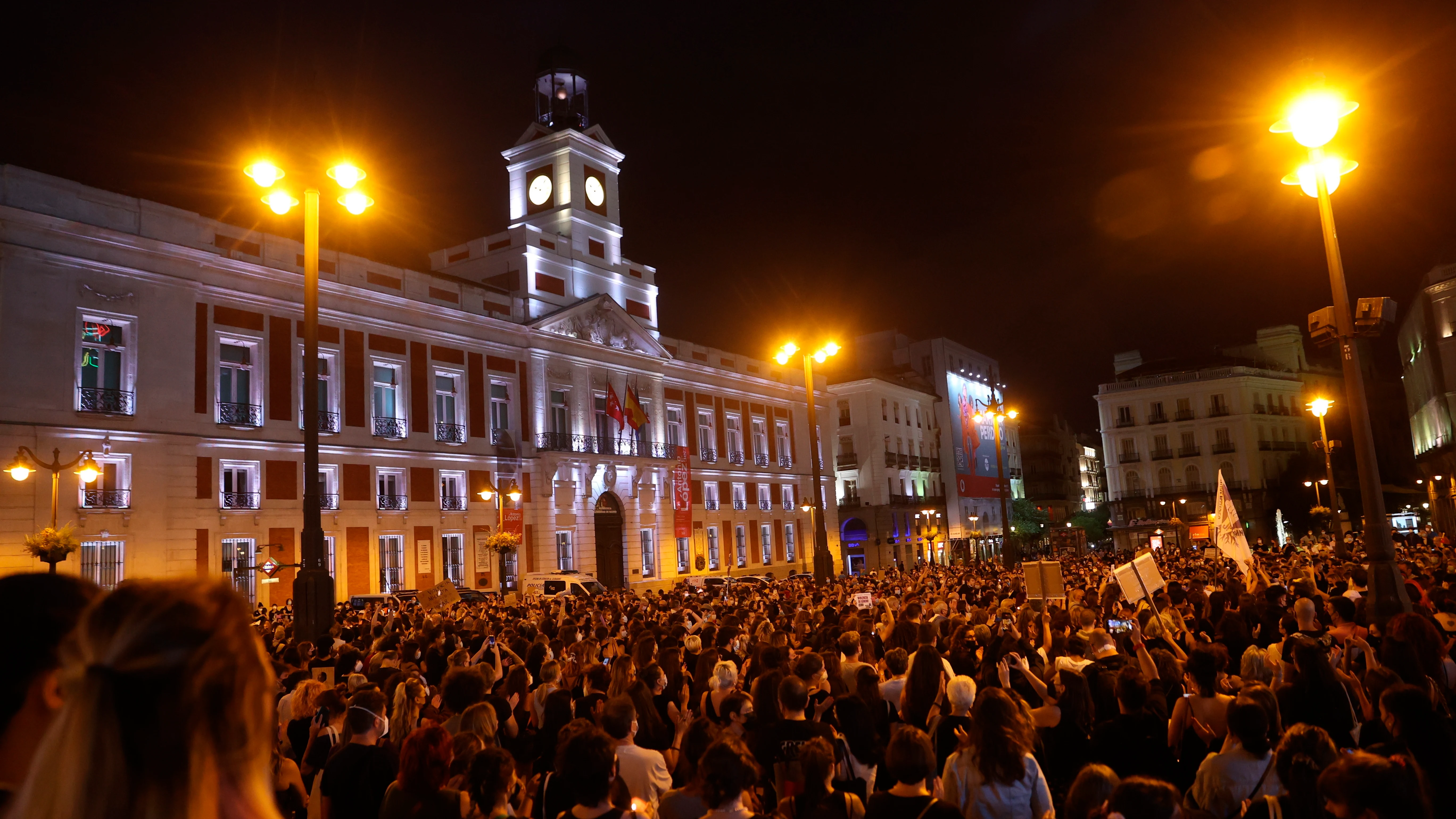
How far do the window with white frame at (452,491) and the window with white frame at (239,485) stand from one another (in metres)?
7.24

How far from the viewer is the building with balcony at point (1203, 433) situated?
253 ft

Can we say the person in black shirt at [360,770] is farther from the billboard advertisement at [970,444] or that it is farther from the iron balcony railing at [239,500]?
the billboard advertisement at [970,444]

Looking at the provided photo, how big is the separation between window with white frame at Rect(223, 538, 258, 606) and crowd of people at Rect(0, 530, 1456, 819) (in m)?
20.9

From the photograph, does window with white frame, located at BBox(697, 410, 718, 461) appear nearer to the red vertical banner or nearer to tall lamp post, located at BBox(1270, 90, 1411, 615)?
the red vertical banner

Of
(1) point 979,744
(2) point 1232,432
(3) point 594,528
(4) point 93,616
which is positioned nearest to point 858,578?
(3) point 594,528

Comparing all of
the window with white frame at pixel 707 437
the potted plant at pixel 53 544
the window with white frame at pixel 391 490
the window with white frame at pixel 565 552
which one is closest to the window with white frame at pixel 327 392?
the window with white frame at pixel 391 490

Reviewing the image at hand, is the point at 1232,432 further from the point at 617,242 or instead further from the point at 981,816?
the point at 981,816

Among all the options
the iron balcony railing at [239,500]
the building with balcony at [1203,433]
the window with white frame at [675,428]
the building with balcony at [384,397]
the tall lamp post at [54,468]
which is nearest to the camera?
the tall lamp post at [54,468]

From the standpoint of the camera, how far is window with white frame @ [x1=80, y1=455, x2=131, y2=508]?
27406mm

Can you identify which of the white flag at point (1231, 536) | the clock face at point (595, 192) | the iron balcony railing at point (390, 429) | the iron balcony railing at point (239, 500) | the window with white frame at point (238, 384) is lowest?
the white flag at point (1231, 536)

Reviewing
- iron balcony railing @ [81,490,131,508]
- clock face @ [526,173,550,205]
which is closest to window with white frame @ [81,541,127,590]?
iron balcony railing @ [81,490,131,508]

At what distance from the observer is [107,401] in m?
28.2

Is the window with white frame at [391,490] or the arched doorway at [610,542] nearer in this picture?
the window with white frame at [391,490]

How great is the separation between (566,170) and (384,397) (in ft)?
50.4
